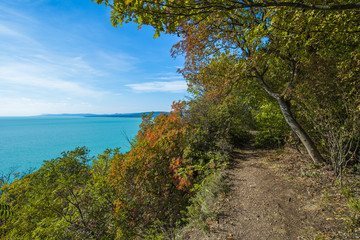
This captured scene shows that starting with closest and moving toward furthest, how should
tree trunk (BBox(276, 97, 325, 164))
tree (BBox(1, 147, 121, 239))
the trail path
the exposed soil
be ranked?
the exposed soil < the trail path < tree (BBox(1, 147, 121, 239)) < tree trunk (BBox(276, 97, 325, 164))

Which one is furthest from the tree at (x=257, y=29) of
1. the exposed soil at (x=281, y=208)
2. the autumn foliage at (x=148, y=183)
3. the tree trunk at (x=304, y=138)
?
the autumn foliage at (x=148, y=183)

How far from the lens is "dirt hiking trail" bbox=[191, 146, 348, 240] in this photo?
2.88 meters

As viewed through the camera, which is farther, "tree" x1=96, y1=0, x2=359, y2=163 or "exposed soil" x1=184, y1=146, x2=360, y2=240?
"exposed soil" x1=184, y1=146, x2=360, y2=240

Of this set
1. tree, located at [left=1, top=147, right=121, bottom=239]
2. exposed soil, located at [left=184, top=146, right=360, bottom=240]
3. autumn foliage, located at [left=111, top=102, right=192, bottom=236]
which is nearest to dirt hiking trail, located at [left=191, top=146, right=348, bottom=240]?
exposed soil, located at [left=184, top=146, right=360, bottom=240]

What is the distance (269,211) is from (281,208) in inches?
11.1

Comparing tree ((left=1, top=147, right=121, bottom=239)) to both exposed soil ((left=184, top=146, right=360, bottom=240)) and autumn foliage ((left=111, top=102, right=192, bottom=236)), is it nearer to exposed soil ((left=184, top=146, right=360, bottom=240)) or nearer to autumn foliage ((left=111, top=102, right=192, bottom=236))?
autumn foliage ((left=111, top=102, right=192, bottom=236))

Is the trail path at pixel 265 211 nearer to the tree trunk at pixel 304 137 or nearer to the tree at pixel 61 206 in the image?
the tree trunk at pixel 304 137

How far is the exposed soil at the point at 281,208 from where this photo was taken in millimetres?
2804

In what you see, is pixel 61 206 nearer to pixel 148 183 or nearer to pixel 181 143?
pixel 148 183

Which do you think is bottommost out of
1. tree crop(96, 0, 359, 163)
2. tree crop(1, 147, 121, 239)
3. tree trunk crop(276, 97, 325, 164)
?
tree crop(1, 147, 121, 239)

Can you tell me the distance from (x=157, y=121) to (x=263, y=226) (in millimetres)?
5569

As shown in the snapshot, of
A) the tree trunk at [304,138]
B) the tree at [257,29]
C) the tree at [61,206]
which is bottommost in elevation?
the tree at [61,206]

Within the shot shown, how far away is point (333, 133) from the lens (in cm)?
388

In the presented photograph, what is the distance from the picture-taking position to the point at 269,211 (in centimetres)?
347
